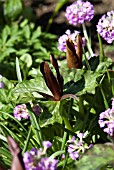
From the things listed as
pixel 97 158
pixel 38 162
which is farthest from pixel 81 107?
pixel 38 162

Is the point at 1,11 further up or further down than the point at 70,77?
further up

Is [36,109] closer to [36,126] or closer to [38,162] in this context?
[36,126]

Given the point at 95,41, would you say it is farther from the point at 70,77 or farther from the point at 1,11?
the point at 70,77

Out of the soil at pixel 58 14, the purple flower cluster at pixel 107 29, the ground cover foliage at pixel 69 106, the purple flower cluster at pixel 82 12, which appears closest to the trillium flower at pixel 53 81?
the ground cover foliage at pixel 69 106

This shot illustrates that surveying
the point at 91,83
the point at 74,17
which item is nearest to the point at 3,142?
the point at 91,83

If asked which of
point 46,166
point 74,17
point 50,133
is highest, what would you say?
point 74,17

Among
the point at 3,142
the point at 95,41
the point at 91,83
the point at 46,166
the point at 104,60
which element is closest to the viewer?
the point at 46,166

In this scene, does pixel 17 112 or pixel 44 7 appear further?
pixel 44 7
